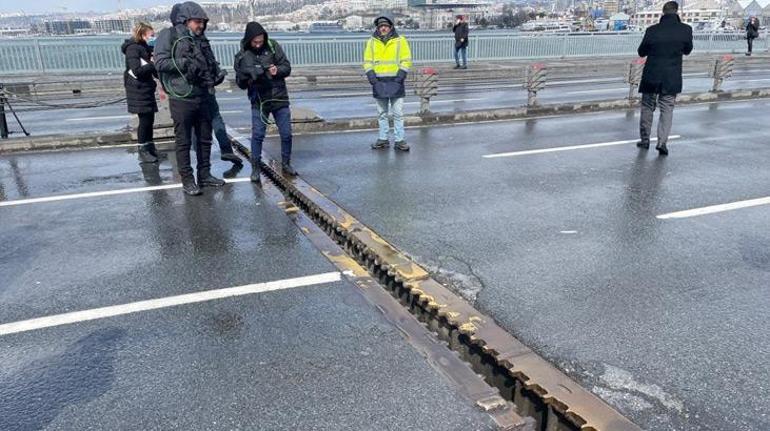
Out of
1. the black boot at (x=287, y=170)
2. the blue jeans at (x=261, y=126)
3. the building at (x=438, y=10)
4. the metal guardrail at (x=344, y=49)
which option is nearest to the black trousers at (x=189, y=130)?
the blue jeans at (x=261, y=126)

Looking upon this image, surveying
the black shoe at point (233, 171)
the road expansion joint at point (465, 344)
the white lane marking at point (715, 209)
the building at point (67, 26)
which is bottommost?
the white lane marking at point (715, 209)

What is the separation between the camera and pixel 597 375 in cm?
299

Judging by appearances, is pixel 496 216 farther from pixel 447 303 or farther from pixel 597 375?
pixel 597 375

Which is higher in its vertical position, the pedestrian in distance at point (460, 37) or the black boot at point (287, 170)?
the pedestrian in distance at point (460, 37)

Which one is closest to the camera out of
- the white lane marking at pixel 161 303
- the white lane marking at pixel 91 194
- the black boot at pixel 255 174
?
the white lane marking at pixel 161 303

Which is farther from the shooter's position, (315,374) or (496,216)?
(496,216)

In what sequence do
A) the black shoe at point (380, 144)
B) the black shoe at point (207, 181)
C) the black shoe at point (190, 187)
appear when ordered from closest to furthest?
the black shoe at point (190, 187) < the black shoe at point (207, 181) < the black shoe at point (380, 144)

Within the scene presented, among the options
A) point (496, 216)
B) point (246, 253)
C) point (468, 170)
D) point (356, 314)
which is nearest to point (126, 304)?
point (246, 253)

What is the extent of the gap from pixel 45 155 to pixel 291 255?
6.16 m

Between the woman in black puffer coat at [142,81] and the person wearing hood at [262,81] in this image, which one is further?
the woman in black puffer coat at [142,81]

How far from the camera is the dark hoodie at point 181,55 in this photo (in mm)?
5973

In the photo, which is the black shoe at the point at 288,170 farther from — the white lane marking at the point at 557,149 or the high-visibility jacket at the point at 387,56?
the white lane marking at the point at 557,149

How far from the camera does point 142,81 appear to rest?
750 cm

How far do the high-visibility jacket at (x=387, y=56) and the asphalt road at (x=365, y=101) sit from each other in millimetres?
3653
